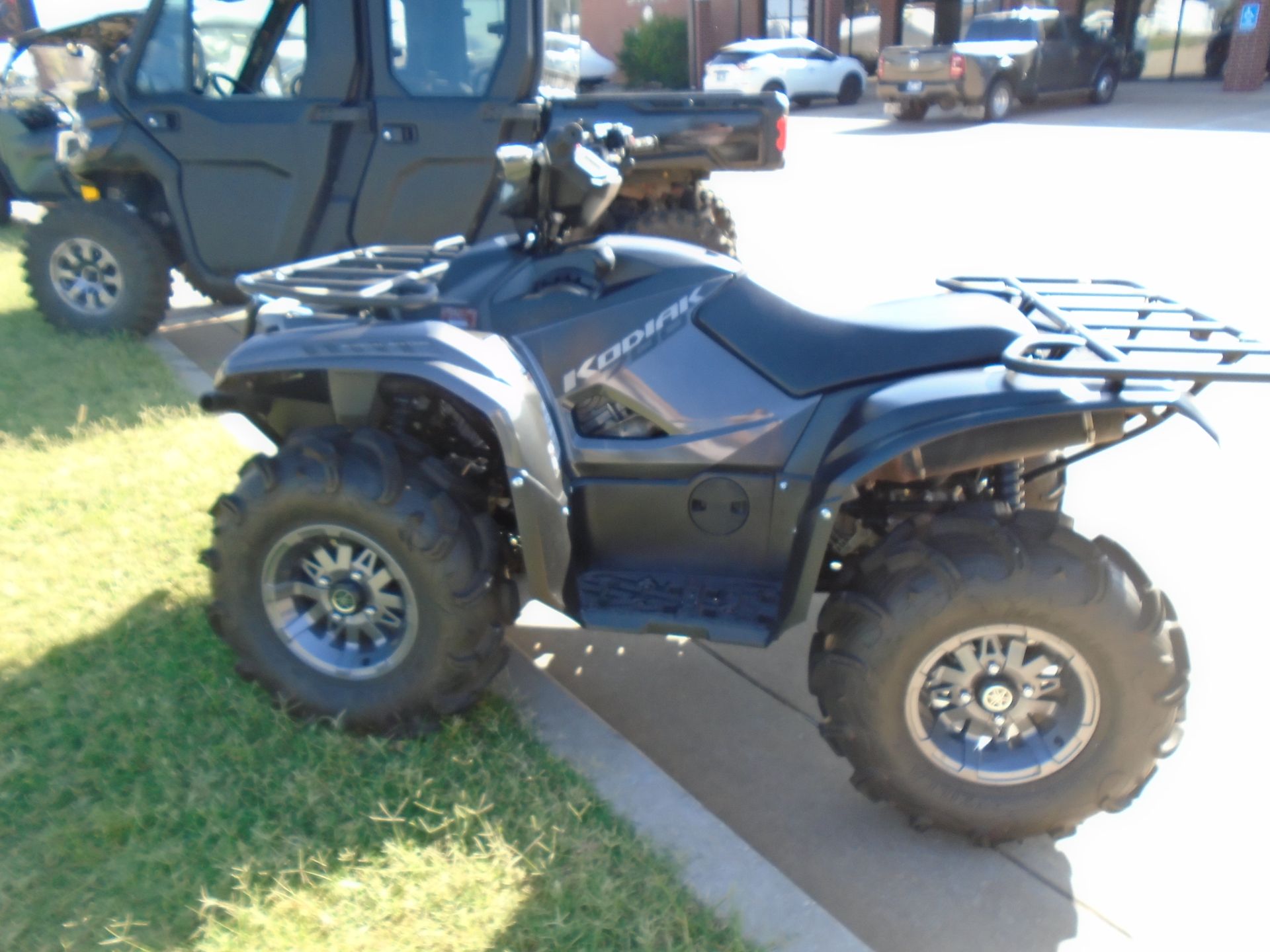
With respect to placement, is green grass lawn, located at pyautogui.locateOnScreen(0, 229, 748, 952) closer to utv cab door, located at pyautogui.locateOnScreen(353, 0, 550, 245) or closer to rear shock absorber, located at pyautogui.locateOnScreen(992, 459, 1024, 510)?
rear shock absorber, located at pyautogui.locateOnScreen(992, 459, 1024, 510)

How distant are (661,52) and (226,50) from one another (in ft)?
84.1

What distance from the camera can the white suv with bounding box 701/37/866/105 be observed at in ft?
74.9

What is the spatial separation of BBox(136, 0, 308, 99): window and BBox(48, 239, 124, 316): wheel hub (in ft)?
3.64

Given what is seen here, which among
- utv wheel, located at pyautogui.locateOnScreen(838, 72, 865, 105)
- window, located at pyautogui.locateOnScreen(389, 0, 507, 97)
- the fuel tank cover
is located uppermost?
window, located at pyautogui.locateOnScreen(389, 0, 507, 97)

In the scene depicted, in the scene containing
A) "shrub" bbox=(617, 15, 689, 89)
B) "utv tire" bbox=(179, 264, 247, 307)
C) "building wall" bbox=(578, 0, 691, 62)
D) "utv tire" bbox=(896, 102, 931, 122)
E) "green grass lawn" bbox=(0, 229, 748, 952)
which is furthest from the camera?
"building wall" bbox=(578, 0, 691, 62)

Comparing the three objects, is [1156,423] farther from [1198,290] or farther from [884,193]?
[884,193]

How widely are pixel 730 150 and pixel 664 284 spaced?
3411 mm

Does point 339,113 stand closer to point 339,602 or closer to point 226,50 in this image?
point 226,50

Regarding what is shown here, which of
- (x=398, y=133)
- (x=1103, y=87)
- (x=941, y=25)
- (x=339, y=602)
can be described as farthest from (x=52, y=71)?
(x=941, y=25)

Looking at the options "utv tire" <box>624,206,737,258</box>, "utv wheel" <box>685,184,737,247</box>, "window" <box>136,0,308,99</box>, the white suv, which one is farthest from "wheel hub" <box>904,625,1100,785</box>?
the white suv

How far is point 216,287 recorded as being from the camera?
6625 mm

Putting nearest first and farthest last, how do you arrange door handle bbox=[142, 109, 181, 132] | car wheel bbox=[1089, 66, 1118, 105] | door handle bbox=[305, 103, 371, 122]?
door handle bbox=[305, 103, 371, 122] → door handle bbox=[142, 109, 181, 132] → car wheel bbox=[1089, 66, 1118, 105]

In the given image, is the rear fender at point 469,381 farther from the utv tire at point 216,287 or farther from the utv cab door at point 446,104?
the utv tire at point 216,287

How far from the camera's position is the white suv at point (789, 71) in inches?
899
